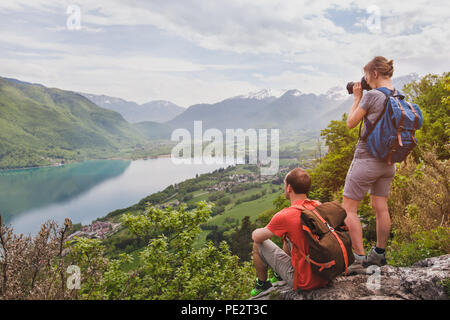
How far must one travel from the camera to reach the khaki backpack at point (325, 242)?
2182 millimetres

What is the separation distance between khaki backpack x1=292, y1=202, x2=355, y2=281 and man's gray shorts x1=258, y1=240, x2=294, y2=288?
Result: 324 millimetres

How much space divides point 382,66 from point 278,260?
7.27 feet

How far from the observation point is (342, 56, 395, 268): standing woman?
247 centimetres

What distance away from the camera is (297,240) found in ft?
Answer: 7.57

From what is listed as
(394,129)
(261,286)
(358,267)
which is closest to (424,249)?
(358,267)

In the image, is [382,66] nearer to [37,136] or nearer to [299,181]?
[299,181]

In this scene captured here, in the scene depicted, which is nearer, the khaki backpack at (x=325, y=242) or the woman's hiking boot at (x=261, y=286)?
the khaki backpack at (x=325, y=242)

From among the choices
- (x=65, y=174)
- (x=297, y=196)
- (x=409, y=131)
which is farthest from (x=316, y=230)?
(x=65, y=174)

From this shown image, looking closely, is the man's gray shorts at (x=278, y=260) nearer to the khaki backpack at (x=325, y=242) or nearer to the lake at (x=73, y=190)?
the khaki backpack at (x=325, y=242)

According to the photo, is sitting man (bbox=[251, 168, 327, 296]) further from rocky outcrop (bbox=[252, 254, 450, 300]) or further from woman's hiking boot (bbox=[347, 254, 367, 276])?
woman's hiking boot (bbox=[347, 254, 367, 276])

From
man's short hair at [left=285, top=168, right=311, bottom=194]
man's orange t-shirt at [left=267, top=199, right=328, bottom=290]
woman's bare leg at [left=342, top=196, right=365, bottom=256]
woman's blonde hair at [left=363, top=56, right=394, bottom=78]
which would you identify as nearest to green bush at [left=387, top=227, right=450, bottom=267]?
woman's bare leg at [left=342, top=196, right=365, bottom=256]

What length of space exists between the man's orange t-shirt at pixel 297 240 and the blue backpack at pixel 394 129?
820mm

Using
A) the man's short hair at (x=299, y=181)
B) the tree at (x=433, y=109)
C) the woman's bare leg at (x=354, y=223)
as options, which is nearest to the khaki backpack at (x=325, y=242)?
the man's short hair at (x=299, y=181)

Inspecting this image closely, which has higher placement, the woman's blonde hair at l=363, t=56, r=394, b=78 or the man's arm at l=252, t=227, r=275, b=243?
the woman's blonde hair at l=363, t=56, r=394, b=78
